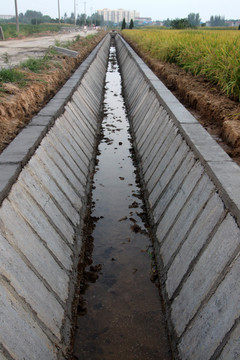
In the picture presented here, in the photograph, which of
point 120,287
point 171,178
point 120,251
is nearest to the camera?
point 120,287

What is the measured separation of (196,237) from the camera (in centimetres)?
327

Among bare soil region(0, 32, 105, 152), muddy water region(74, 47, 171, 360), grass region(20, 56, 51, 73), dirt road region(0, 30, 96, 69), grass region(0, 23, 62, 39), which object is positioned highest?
bare soil region(0, 32, 105, 152)

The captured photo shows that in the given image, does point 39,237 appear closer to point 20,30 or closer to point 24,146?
point 24,146

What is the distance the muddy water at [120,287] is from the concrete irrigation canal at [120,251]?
13 mm

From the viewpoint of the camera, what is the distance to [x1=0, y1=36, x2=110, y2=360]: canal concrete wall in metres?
2.58

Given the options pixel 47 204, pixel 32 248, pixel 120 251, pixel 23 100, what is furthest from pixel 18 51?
pixel 32 248

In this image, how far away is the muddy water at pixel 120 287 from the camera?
10.4 feet

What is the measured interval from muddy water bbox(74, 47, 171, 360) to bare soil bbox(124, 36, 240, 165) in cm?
171

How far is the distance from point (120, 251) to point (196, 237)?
147cm

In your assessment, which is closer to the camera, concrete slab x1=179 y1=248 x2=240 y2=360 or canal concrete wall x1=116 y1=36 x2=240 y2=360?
concrete slab x1=179 y1=248 x2=240 y2=360

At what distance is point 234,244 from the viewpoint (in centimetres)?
262

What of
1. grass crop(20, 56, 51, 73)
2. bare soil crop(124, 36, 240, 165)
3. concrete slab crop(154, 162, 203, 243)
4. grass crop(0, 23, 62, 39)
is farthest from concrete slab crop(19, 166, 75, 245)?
grass crop(0, 23, 62, 39)

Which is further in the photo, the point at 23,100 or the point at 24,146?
the point at 23,100

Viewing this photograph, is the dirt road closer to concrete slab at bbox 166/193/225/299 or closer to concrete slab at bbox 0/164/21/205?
concrete slab at bbox 0/164/21/205
